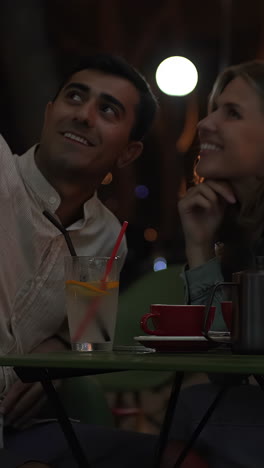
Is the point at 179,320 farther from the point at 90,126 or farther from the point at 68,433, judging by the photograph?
the point at 90,126

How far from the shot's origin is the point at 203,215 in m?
2.12

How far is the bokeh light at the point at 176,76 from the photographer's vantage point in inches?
90.7

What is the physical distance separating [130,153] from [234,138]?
1.16 ft

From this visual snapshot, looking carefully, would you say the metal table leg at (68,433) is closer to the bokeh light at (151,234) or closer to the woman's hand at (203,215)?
the woman's hand at (203,215)

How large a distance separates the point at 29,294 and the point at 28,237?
0.18m

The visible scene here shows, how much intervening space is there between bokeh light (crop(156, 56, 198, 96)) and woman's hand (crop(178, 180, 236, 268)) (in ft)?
1.21

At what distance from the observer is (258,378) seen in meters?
1.26

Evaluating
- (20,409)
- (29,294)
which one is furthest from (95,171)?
(20,409)

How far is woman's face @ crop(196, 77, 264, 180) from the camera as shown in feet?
7.20

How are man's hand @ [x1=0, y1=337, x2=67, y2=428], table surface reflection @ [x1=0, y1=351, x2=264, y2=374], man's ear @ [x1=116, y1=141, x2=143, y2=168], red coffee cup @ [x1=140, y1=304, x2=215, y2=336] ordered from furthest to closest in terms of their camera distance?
man's ear @ [x1=116, y1=141, x2=143, y2=168] < man's hand @ [x1=0, y1=337, x2=67, y2=428] < red coffee cup @ [x1=140, y1=304, x2=215, y2=336] < table surface reflection @ [x1=0, y1=351, x2=264, y2=374]

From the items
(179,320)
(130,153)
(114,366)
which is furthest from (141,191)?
(114,366)

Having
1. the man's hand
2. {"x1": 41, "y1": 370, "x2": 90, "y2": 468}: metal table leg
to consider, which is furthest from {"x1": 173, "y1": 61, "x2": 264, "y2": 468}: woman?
{"x1": 41, "y1": 370, "x2": 90, "y2": 468}: metal table leg

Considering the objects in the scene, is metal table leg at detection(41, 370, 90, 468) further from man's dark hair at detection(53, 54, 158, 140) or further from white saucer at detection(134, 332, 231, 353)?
man's dark hair at detection(53, 54, 158, 140)

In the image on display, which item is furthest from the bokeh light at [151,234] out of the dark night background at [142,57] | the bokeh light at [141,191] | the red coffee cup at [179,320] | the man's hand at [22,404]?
the red coffee cup at [179,320]
